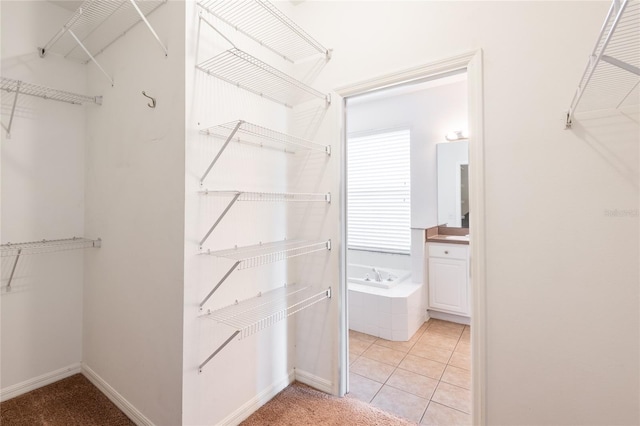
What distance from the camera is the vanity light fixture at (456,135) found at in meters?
3.45

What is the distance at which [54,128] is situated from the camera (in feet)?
6.94

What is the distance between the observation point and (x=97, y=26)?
74.0 inches

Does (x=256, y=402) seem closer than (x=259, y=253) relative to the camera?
No

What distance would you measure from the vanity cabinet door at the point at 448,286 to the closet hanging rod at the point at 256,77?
2.27 metres

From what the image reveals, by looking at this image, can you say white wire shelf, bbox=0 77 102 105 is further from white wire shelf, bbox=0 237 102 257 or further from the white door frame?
the white door frame

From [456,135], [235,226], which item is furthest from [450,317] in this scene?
[235,226]

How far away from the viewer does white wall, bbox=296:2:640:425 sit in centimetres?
128

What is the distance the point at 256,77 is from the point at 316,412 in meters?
2.10

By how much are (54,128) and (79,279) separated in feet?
3.64

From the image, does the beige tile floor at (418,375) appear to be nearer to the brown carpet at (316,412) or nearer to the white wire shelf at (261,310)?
the brown carpet at (316,412)

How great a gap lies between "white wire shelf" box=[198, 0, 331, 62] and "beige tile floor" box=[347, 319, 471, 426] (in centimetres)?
238

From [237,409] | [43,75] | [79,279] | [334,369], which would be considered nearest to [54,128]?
[43,75]

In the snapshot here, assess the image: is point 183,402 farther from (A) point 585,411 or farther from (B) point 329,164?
(A) point 585,411

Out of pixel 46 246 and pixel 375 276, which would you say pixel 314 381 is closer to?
pixel 375 276
